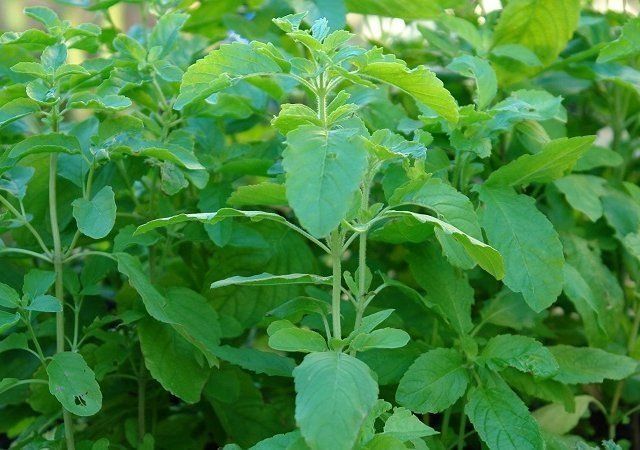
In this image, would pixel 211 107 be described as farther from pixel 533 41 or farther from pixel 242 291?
pixel 533 41

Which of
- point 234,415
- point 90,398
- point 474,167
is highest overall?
point 474,167

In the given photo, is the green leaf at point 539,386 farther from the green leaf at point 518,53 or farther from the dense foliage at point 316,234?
the green leaf at point 518,53

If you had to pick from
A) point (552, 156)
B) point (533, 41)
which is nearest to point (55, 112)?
point (552, 156)

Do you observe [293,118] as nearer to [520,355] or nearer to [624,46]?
[520,355]

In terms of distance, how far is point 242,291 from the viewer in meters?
1.50

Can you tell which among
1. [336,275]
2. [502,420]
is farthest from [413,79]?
[502,420]

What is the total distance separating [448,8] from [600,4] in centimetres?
79

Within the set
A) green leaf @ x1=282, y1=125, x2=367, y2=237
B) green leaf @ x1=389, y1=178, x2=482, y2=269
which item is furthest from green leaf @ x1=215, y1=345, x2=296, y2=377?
green leaf @ x1=282, y1=125, x2=367, y2=237

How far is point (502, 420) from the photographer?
3.94 feet

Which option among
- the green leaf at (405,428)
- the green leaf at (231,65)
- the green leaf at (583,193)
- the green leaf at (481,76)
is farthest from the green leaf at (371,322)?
the green leaf at (583,193)

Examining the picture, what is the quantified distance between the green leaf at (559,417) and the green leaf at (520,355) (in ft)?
1.14

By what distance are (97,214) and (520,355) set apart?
61 centimetres

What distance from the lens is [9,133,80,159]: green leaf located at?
4.11 ft

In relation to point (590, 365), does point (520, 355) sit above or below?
above
